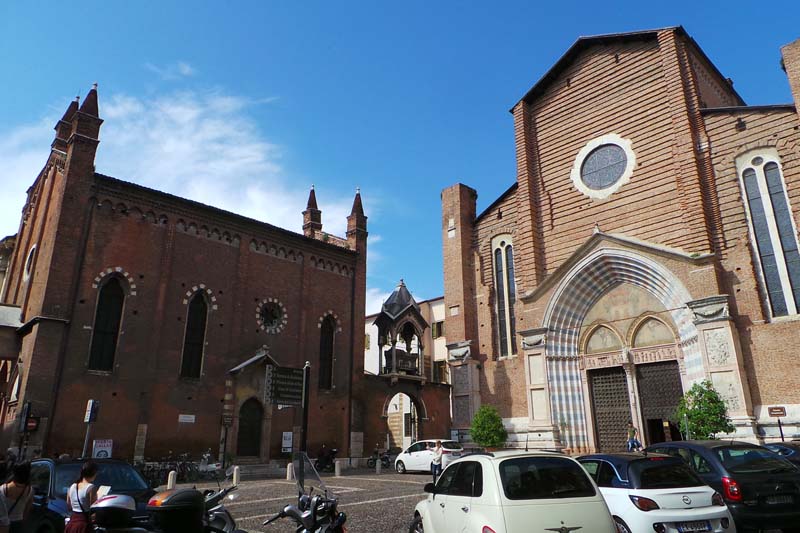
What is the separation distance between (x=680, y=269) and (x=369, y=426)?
15.3 metres

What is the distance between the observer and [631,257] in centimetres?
1981

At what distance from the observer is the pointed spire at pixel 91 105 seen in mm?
20516

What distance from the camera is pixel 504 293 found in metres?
24.5

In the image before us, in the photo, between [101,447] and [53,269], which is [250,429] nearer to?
[101,447]

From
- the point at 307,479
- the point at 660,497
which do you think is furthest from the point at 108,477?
the point at 660,497

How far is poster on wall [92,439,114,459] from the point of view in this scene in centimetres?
1806

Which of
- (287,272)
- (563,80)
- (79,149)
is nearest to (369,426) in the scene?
(287,272)

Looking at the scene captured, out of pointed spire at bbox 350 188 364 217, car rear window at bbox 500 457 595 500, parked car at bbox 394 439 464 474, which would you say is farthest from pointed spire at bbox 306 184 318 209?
car rear window at bbox 500 457 595 500

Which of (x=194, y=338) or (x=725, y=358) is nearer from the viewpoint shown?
(x=725, y=358)

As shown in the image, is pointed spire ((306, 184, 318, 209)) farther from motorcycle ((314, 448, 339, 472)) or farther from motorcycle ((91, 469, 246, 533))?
motorcycle ((91, 469, 246, 533))

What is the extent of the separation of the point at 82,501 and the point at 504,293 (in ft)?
67.2

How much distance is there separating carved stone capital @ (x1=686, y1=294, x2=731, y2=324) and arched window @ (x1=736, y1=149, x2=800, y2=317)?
1357 mm

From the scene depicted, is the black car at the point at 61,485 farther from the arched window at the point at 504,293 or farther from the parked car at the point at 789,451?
the arched window at the point at 504,293

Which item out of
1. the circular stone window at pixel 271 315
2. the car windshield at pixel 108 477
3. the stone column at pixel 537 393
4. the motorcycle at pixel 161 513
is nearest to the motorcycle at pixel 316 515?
the motorcycle at pixel 161 513
